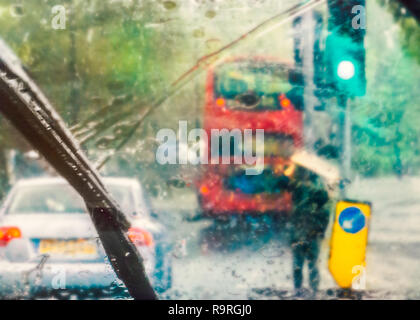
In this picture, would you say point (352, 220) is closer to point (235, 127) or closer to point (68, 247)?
point (235, 127)

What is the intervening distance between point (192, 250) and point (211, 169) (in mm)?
802

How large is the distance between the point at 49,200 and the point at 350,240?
2.49 meters

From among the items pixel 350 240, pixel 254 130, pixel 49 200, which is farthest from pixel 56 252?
pixel 350 240

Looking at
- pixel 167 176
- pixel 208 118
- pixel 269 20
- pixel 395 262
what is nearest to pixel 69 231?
pixel 167 176

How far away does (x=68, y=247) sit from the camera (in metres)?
2.81

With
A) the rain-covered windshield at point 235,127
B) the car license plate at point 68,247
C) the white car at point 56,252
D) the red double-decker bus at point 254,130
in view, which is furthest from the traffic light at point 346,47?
the car license plate at point 68,247

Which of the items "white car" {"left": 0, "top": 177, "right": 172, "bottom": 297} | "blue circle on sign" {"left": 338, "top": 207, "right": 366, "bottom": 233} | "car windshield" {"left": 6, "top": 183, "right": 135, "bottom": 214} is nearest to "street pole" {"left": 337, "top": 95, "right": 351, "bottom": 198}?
"blue circle on sign" {"left": 338, "top": 207, "right": 366, "bottom": 233}

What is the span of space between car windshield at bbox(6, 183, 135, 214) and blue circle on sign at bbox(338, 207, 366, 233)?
1.73 meters

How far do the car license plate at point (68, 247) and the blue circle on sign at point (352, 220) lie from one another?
6.44 ft

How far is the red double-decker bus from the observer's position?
11.5 ft

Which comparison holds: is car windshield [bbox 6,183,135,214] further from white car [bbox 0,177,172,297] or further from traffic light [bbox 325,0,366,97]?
traffic light [bbox 325,0,366,97]

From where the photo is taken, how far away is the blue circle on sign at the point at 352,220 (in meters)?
2.88

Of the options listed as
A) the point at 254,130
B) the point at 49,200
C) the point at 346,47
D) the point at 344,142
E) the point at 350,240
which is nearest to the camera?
the point at 346,47
